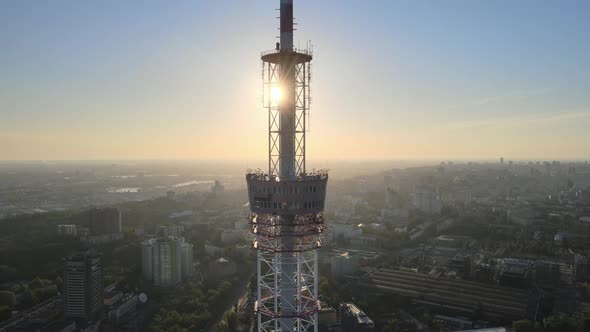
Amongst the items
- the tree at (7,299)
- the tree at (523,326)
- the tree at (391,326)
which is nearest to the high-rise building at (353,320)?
the tree at (391,326)

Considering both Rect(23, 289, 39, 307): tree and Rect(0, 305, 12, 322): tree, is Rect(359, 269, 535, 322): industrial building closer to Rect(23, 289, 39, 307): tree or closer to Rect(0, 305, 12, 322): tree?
Rect(23, 289, 39, 307): tree

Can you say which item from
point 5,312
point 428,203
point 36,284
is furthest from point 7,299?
point 428,203

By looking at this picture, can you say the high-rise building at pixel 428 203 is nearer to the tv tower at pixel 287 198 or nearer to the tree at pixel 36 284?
the tree at pixel 36 284

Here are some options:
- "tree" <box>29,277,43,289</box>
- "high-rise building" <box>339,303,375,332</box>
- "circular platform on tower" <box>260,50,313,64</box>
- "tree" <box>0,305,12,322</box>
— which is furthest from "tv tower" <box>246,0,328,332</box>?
"tree" <box>29,277,43,289</box>

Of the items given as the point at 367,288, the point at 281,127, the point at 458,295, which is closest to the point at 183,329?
the point at 367,288

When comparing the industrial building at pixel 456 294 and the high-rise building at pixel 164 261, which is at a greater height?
the high-rise building at pixel 164 261

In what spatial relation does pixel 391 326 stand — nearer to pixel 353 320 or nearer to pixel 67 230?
pixel 353 320
